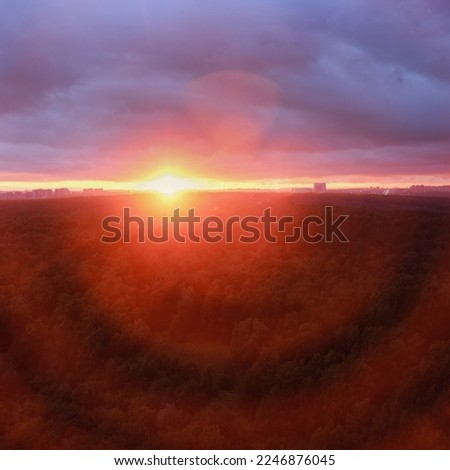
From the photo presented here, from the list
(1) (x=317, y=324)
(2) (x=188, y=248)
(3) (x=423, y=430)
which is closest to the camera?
(3) (x=423, y=430)

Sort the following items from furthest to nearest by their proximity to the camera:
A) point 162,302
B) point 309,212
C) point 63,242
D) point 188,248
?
point 309,212 < point 63,242 < point 188,248 < point 162,302

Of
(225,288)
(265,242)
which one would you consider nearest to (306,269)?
(225,288)

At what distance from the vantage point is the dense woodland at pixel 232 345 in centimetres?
1494

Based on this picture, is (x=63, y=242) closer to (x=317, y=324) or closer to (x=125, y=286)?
(x=125, y=286)

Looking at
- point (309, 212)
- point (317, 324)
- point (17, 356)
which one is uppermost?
point (309, 212)

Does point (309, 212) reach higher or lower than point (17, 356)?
higher

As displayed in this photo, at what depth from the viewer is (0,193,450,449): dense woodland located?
14.9 meters

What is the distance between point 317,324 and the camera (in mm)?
20969

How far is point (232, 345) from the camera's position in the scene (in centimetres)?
2019

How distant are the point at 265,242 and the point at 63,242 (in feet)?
50.1

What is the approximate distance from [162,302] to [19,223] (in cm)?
2757

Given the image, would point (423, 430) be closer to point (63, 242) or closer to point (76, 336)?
point (76, 336)

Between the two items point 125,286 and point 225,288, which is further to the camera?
point 125,286
